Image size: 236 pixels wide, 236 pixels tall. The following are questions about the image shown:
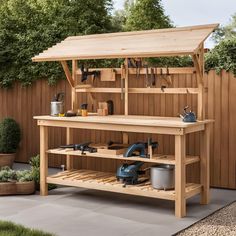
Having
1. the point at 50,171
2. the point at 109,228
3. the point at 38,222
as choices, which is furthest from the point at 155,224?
the point at 50,171

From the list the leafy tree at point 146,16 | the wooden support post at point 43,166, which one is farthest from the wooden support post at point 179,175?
the leafy tree at point 146,16

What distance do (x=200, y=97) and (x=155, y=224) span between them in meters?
1.86

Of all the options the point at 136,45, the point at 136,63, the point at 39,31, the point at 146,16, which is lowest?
the point at 136,63

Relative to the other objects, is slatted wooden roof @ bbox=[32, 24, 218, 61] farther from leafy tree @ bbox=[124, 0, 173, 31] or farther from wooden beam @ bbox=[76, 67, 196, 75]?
leafy tree @ bbox=[124, 0, 173, 31]

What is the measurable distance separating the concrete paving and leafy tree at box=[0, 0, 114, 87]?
2900 millimetres

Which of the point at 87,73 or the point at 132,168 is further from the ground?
the point at 87,73

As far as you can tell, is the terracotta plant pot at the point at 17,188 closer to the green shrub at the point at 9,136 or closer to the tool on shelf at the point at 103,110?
the tool on shelf at the point at 103,110

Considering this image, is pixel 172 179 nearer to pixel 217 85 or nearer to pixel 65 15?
pixel 217 85

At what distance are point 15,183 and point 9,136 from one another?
2.36 metres

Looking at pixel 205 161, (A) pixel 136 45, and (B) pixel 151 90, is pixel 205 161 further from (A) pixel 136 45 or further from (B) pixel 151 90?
(A) pixel 136 45

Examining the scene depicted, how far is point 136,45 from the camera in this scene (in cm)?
688

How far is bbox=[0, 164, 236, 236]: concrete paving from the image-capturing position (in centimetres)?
566

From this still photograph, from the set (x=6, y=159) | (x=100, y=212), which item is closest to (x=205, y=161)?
(x=100, y=212)

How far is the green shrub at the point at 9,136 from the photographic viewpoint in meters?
9.53
